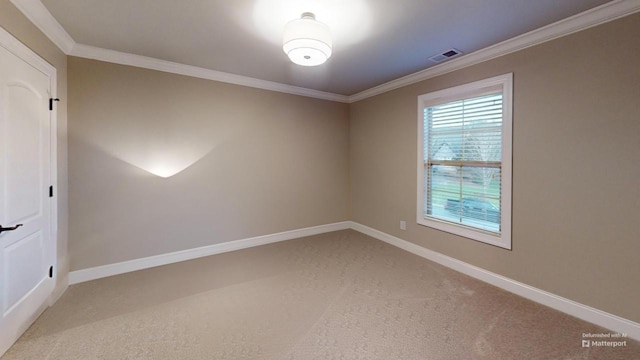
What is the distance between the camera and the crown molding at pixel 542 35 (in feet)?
6.49

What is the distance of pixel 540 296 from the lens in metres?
2.44

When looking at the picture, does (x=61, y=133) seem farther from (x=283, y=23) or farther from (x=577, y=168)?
(x=577, y=168)

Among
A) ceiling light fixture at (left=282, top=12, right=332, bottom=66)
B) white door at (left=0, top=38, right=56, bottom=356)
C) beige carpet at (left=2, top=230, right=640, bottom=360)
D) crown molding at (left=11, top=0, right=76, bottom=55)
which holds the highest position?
crown molding at (left=11, top=0, right=76, bottom=55)

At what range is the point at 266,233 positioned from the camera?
161 inches

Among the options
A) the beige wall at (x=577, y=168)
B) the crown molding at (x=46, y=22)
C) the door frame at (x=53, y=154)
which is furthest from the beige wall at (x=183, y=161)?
the beige wall at (x=577, y=168)

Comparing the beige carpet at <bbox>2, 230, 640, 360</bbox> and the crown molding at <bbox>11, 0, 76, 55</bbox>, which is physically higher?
the crown molding at <bbox>11, 0, 76, 55</bbox>

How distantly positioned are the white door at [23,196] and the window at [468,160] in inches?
158

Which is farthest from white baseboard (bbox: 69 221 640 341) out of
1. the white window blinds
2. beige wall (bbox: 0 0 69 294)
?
the white window blinds

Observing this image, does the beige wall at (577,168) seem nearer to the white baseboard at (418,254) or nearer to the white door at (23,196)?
the white baseboard at (418,254)

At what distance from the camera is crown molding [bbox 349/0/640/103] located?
1.98 m

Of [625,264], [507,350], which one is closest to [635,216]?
[625,264]

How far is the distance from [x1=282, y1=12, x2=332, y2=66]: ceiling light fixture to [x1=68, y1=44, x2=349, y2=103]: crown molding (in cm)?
183

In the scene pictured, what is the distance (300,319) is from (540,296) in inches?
89.9

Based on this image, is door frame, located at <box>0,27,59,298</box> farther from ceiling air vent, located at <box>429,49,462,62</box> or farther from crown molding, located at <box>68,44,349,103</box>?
ceiling air vent, located at <box>429,49,462,62</box>
